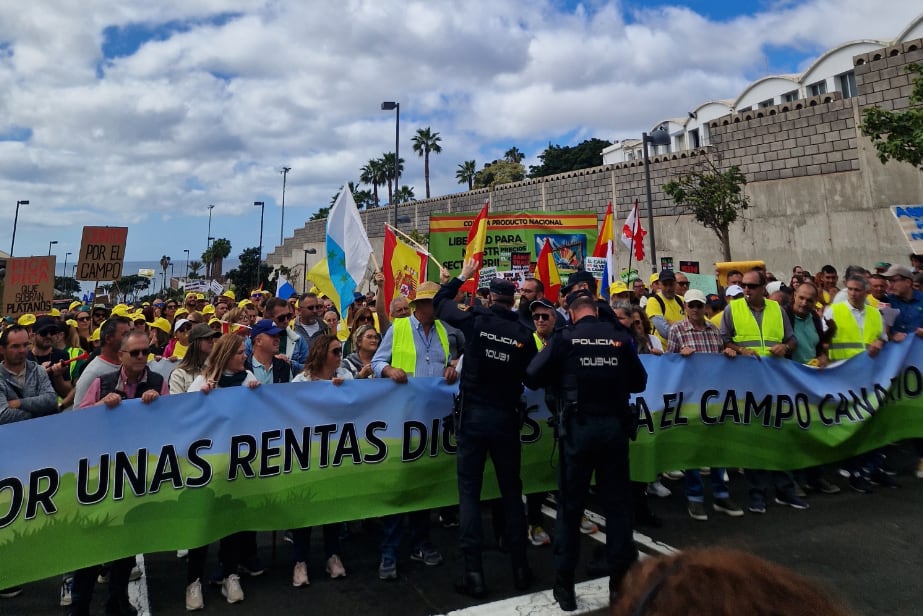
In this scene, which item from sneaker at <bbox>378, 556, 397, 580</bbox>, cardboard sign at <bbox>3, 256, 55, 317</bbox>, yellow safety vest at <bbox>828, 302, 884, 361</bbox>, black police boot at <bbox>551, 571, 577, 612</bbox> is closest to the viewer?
black police boot at <bbox>551, 571, 577, 612</bbox>

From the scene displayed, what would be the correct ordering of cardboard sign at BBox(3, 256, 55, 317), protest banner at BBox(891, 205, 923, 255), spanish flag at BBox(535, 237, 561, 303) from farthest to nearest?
protest banner at BBox(891, 205, 923, 255) → spanish flag at BBox(535, 237, 561, 303) → cardboard sign at BBox(3, 256, 55, 317)

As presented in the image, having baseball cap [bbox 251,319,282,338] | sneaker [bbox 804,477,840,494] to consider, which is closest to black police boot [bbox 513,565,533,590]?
baseball cap [bbox 251,319,282,338]

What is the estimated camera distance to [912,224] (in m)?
10.9

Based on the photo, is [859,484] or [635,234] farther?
[635,234]

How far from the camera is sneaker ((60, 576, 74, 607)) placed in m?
4.18

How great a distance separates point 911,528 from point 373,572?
180 inches

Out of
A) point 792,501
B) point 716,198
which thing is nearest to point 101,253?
point 792,501

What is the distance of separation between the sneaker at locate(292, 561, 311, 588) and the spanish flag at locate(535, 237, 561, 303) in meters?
6.79

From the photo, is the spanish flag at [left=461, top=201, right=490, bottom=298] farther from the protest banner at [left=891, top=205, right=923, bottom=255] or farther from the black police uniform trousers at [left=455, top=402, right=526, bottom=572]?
the protest banner at [left=891, top=205, right=923, bottom=255]

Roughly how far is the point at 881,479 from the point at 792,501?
135 cm

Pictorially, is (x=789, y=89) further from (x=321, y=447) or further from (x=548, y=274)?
(x=321, y=447)

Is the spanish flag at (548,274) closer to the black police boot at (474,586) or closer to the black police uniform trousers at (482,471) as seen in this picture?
the black police uniform trousers at (482,471)

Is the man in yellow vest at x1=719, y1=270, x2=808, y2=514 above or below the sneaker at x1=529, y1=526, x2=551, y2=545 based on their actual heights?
above

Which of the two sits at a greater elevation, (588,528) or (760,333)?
(760,333)
